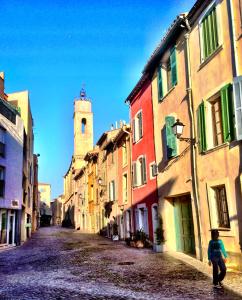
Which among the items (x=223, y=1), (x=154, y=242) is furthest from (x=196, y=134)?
(x=154, y=242)

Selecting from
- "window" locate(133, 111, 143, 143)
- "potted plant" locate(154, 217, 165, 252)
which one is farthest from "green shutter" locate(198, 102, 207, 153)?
"window" locate(133, 111, 143, 143)

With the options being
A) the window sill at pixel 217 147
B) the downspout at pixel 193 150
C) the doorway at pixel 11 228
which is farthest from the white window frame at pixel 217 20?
the doorway at pixel 11 228

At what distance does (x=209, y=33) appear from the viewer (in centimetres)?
1234

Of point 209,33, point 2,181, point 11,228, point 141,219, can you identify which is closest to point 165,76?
point 209,33

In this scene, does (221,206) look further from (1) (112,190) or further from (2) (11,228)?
(1) (112,190)

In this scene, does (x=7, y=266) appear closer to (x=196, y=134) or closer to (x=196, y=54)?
(x=196, y=134)

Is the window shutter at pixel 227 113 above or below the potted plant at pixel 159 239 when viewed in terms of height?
above

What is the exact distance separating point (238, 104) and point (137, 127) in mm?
11646

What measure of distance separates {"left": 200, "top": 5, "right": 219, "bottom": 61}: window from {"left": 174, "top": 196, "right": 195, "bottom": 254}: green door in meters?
6.21

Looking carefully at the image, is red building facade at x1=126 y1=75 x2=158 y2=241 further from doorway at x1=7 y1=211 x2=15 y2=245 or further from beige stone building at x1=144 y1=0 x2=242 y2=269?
doorway at x1=7 y1=211 x2=15 y2=245

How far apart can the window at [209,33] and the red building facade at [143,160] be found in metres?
6.56

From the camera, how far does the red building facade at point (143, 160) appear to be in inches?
734

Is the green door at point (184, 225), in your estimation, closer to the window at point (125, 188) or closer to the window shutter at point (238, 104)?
the window shutter at point (238, 104)

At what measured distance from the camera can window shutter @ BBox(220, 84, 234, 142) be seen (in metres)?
10.7
